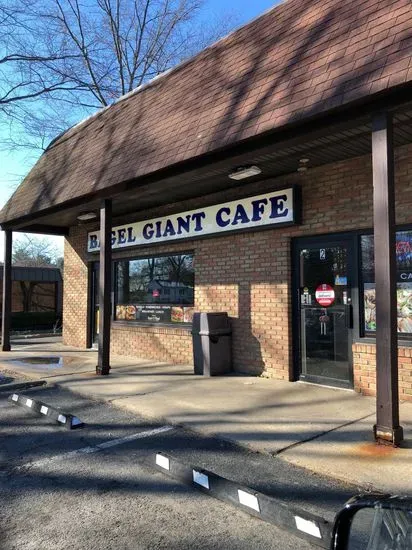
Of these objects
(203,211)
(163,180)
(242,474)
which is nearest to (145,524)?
(242,474)

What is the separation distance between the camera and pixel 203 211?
9672 mm

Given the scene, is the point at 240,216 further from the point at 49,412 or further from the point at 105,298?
the point at 49,412

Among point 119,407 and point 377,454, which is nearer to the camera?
point 377,454

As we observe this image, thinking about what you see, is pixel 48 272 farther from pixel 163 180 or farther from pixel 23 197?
pixel 163 180

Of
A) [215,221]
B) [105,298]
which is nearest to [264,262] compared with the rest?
[215,221]

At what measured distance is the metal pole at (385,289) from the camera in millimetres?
4742

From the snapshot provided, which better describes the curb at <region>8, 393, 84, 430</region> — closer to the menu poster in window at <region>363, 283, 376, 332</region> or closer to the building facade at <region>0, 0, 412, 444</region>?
the building facade at <region>0, 0, 412, 444</region>

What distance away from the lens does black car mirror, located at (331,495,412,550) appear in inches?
55.6

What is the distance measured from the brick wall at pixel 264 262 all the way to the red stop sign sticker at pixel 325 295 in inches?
21.4

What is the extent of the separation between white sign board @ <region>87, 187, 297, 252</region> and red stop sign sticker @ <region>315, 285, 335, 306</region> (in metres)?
1.18

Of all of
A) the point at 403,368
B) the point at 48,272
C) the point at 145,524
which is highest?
the point at 48,272

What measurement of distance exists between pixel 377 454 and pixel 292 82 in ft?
13.5

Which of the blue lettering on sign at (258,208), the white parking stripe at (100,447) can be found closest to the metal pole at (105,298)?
the blue lettering on sign at (258,208)

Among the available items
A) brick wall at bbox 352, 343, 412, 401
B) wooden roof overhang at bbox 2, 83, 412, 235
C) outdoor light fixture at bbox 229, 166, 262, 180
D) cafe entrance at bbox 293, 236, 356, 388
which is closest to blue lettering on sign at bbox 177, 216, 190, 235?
wooden roof overhang at bbox 2, 83, 412, 235
